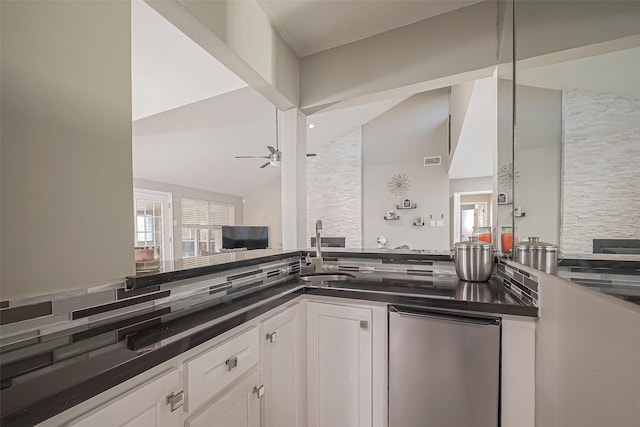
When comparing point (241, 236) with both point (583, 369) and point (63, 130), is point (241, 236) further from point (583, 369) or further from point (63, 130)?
point (583, 369)

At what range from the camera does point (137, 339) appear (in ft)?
2.46

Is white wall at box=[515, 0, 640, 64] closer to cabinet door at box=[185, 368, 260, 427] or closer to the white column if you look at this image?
the white column

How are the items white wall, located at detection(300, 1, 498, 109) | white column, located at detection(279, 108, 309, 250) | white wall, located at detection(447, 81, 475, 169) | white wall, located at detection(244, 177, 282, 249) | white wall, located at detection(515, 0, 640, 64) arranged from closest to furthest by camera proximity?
white wall, located at detection(515, 0, 640, 64), white wall, located at detection(300, 1, 498, 109), white column, located at detection(279, 108, 309, 250), white wall, located at detection(447, 81, 475, 169), white wall, located at detection(244, 177, 282, 249)

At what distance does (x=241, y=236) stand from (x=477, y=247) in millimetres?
5057

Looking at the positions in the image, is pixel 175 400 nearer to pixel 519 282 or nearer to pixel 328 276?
pixel 328 276

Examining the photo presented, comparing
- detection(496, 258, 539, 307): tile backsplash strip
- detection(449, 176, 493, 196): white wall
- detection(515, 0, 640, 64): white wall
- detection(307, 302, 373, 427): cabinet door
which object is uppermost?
detection(515, 0, 640, 64): white wall

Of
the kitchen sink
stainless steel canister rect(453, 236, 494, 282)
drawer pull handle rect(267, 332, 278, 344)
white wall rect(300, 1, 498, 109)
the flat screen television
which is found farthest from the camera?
the flat screen television

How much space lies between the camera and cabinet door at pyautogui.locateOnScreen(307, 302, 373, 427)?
127 centimetres

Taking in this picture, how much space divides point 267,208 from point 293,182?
5438 mm

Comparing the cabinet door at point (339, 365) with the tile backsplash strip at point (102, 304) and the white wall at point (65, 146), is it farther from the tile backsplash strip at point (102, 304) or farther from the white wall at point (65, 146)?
the white wall at point (65, 146)

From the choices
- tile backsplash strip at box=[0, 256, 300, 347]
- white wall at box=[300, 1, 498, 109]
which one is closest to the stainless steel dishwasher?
tile backsplash strip at box=[0, 256, 300, 347]

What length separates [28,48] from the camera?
26.7 inches

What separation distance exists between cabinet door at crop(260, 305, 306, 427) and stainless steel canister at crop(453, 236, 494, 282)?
3.14ft

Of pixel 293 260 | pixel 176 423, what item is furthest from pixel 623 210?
pixel 293 260
